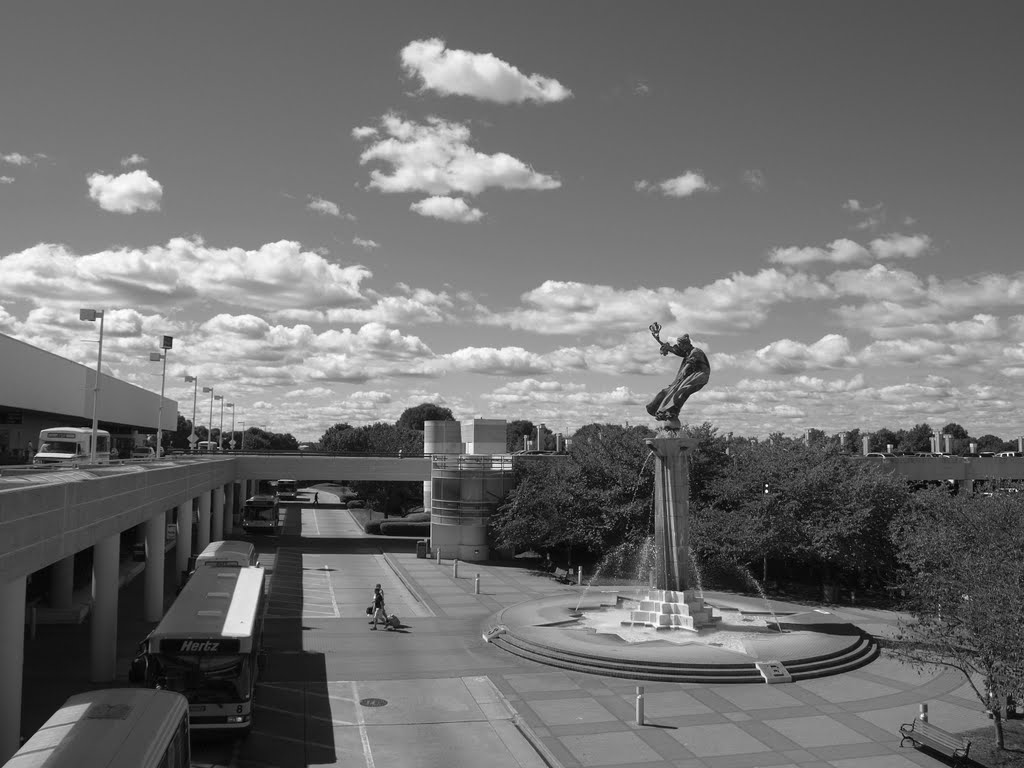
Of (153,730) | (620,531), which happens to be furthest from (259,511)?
(153,730)

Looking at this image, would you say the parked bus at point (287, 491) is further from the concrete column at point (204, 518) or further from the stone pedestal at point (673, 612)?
the stone pedestal at point (673, 612)

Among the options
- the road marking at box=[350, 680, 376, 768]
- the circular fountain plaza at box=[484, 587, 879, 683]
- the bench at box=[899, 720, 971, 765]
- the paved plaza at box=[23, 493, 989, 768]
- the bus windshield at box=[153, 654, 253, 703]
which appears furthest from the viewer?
the circular fountain plaza at box=[484, 587, 879, 683]

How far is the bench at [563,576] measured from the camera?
43650 millimetres

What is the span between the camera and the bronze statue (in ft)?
100

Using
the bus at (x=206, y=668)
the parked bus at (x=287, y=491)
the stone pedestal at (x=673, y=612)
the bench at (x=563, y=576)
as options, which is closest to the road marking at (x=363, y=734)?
the bus at (x=206, y=668)

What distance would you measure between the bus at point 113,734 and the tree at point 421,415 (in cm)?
15047

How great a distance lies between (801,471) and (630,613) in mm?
12368

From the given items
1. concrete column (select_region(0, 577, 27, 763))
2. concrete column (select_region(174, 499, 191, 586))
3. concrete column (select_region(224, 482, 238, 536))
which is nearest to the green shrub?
concrete column (select_region(224, 482, 238, 536))

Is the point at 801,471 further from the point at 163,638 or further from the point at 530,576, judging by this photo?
the point at 163,638

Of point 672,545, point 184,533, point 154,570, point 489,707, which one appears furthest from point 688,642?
point 184,533

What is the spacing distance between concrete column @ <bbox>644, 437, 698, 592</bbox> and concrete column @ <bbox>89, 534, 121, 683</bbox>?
18.0 meters

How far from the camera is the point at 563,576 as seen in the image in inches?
1747

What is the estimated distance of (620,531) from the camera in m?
42.3

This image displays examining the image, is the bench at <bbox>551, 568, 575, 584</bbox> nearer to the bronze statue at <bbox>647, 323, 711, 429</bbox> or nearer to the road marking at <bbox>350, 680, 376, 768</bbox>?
the bronze statue at <bbox>647, 323, 711, 429</bbox>
